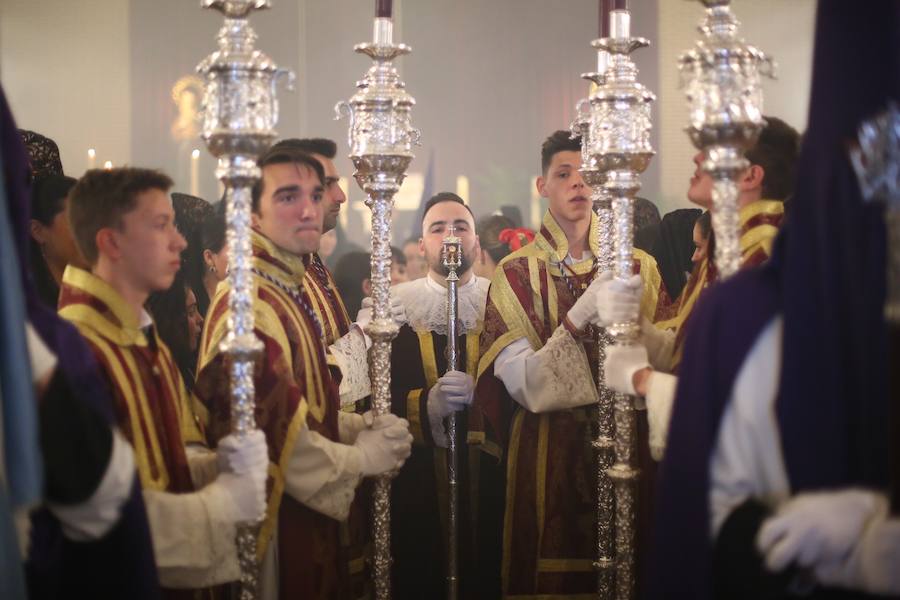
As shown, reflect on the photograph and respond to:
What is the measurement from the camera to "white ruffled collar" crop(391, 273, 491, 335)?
6020mm

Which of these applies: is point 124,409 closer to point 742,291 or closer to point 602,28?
point 742,291

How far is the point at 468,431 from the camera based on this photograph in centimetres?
580

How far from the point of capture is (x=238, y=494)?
349 cm

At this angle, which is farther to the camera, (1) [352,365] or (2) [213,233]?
(2) [213,233]

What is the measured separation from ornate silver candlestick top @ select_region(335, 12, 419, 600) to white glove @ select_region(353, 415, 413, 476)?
60mm

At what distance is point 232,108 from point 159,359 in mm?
817

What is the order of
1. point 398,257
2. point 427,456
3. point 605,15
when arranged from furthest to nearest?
point 398,257 < point 427,456 < point 605,15

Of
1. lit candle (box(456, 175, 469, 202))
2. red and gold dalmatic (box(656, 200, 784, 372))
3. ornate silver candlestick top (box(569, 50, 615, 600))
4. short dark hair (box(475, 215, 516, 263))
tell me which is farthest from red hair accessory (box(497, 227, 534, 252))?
red and gold dalmatic (box(656, 200, 784, 372))

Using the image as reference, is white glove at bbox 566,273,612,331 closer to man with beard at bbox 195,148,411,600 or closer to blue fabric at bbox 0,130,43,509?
man with beard at bbox 195,148,411,600

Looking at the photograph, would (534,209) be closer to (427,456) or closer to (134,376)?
(427,456)

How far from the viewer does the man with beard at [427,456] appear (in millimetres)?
5629

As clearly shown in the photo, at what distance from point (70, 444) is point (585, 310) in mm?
2652

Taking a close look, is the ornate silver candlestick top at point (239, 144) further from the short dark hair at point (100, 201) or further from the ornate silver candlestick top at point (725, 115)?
the ornate silver candlestick top at point (725, 115)

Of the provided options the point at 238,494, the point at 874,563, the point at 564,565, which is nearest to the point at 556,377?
the point at 564,565
